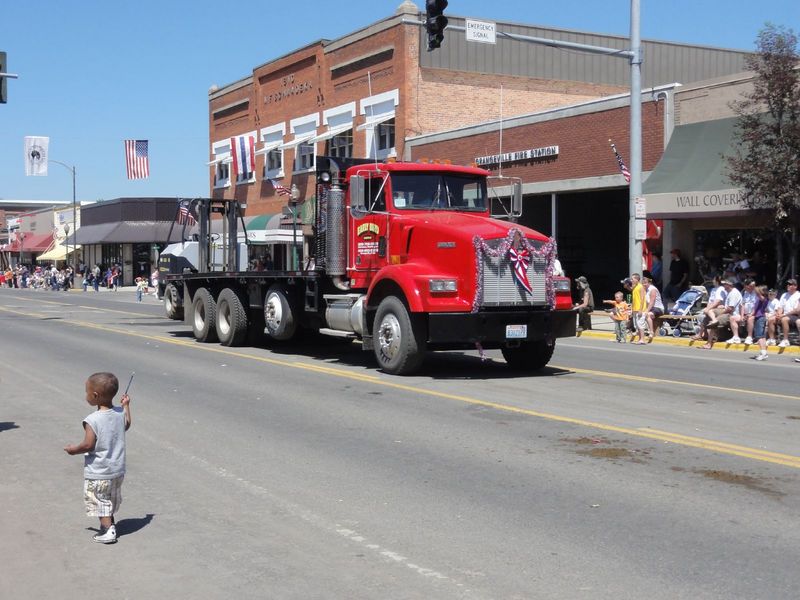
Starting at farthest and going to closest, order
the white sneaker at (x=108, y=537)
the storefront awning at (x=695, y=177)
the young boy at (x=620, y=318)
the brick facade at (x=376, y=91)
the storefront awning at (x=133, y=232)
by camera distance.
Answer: the storefront awning at (x=133, y=232) → the brick facade at (x=376, y=91) → the storefront awning at (x=695, y=177) → the young boy at (x=620, y=318) → the white sneaker at (x=108, y=537)

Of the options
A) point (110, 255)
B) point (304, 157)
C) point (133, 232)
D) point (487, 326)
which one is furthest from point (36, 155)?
point (487, 326)

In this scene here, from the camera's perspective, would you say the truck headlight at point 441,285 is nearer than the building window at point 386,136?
Yes

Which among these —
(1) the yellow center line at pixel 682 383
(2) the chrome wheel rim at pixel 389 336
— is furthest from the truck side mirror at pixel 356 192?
(1) the yellow center line at pixel 682 383

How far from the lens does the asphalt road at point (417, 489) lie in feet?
17.8

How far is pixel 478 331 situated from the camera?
13.5 metres

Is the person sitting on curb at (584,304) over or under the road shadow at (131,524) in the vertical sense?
over

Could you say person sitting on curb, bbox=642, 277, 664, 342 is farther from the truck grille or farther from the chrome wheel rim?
the chrome wheel rim

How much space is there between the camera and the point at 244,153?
1938 inches

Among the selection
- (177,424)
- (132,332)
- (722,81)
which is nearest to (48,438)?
(177,424)

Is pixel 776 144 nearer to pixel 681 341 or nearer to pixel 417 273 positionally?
pixel 681 341

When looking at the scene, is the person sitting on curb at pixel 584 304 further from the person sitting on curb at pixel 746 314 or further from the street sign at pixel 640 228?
the person sitting on curb at pixel 746 314

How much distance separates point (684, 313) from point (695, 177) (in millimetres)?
3766

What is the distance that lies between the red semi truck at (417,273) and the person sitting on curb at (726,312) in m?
6.29

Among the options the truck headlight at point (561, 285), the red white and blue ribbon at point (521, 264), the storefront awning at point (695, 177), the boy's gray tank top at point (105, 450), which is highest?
the storefront awning at point (695, 177)
